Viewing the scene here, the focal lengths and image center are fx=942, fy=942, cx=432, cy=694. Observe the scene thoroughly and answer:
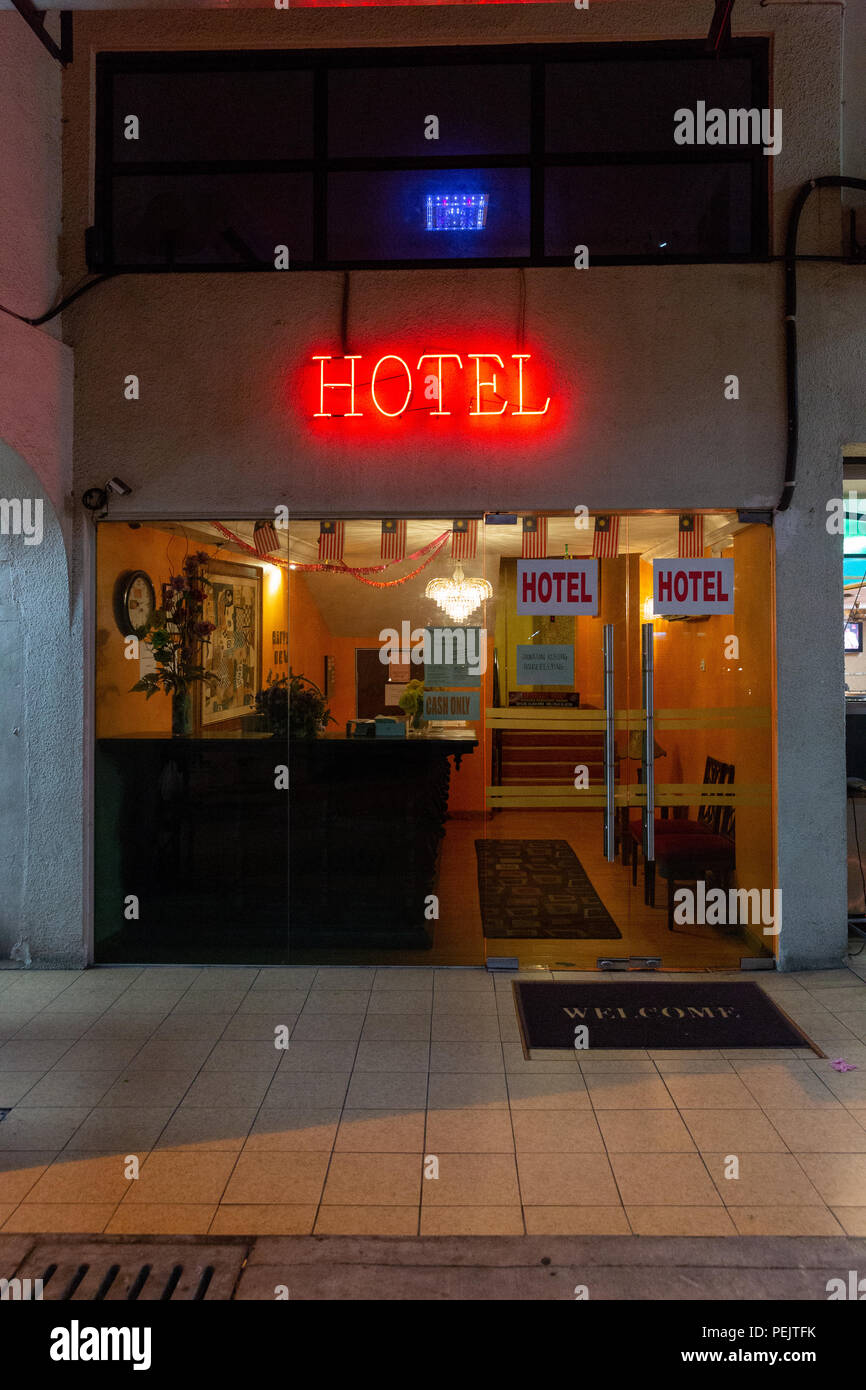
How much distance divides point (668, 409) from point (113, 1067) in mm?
4647

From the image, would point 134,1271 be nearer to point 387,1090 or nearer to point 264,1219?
point 264,1219

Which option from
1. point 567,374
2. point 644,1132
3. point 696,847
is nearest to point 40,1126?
point 644,1132

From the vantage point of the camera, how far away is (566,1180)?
11.0ft

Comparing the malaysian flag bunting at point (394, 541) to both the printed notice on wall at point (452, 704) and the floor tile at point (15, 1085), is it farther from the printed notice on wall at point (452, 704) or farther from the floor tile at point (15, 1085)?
the floor tile at point (15, 1085)

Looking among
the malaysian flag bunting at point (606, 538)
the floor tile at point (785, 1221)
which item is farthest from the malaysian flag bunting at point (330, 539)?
the floor tile at point (785, 1221)

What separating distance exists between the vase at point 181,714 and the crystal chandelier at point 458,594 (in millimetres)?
1626

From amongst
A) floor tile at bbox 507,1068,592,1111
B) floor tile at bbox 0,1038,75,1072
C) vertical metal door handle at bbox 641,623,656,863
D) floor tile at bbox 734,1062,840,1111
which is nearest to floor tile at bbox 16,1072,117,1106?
floor tile at bbox 0,1038,75,1072

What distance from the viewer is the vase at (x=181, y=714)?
19.2 feet

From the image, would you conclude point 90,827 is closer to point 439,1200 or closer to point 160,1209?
point 160,1209

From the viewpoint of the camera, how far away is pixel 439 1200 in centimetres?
323

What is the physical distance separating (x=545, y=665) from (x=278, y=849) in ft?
6.52

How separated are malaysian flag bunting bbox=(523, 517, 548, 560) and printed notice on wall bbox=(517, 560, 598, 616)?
64 mm

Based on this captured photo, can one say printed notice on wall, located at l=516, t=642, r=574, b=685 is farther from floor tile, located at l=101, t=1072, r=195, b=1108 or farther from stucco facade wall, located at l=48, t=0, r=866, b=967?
floor tile, located at l=101, t=1072, r=195, b=1108

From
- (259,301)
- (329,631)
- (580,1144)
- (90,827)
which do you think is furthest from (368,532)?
(580,1144)
